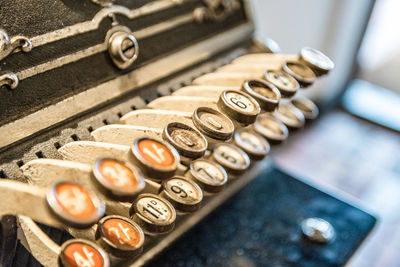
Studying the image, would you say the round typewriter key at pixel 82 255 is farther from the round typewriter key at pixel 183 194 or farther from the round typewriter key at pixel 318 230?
the round typewriter key at pixel 318 230

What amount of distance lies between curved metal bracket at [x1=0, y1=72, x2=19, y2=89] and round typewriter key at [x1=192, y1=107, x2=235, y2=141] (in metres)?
0.46

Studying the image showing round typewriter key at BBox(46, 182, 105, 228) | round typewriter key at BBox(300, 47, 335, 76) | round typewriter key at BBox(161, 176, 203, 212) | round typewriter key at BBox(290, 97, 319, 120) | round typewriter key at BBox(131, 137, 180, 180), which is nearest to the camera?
round typewriter key at BBox(46, 182, 105, 228)

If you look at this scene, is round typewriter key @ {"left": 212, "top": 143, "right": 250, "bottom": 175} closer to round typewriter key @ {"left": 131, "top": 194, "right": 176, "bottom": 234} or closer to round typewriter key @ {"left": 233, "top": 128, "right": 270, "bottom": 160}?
round typewriter key @ {"left": 233, "top": 128, "right": 270, "bottom": 160}

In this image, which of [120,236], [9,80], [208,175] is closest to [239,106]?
[208,175]

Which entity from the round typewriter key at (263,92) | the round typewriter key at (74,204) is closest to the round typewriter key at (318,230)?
the round typewriter key at (263,92)

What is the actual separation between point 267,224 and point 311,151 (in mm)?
1862

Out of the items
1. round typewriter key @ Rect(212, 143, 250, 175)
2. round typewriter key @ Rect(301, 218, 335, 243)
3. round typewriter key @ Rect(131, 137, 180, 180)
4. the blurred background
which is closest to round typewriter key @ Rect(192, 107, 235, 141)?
round typewriter key @ Rect(131, 137, 180, 180)

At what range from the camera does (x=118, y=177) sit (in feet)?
2.78

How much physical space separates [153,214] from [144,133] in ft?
0.69

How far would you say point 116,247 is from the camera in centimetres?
97

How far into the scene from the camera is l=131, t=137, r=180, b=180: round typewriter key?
2.95 ft

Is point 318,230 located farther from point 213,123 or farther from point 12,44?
point 12,44

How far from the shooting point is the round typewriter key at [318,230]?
160cm

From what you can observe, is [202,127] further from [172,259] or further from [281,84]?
[172,259]
